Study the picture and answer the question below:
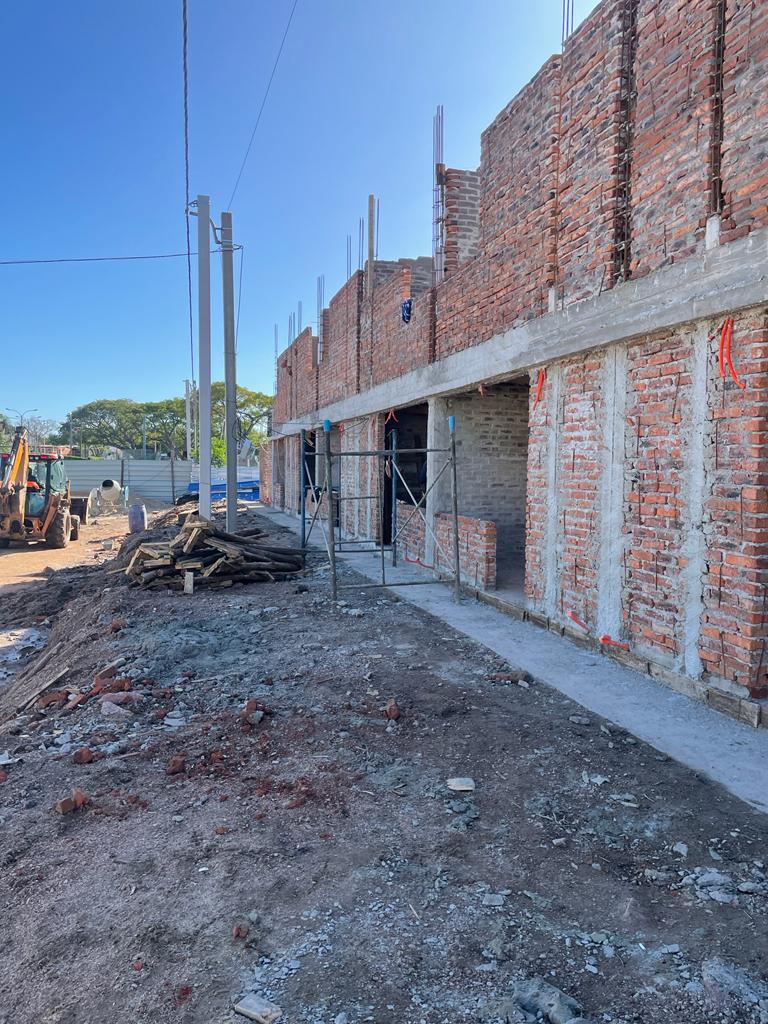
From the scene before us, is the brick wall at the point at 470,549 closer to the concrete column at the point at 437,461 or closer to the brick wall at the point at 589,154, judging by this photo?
the concrete column at the point at 437,461

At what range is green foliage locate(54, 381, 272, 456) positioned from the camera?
175 feet

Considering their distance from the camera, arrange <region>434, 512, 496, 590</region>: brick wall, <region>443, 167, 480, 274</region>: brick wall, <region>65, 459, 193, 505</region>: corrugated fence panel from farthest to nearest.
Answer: <region>65, 459, 193, 505</region>: corrugated fence panel → <region>443, 167, 480, 274</region>: brick wall → <region>434, 512, 496, 590</region>: brick wall

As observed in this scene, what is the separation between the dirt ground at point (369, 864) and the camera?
2238 mm

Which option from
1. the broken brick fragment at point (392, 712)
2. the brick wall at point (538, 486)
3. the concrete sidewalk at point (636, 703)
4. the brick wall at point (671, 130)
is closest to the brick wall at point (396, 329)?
the brick wall at point (538, 486)

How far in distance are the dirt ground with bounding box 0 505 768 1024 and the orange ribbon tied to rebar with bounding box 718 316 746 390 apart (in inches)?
97.5

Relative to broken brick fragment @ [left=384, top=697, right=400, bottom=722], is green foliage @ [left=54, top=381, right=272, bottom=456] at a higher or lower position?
higher

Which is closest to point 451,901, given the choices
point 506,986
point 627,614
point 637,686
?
A: point 506,986

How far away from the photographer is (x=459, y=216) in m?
9.34

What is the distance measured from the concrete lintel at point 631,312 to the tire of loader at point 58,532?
499 inches

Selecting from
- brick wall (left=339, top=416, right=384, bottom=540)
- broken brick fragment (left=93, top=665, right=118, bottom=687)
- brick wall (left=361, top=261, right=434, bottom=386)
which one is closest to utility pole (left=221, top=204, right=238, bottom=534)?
brick wall (left=339, top=416, right=384, bottom=540)

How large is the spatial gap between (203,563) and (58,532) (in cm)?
984

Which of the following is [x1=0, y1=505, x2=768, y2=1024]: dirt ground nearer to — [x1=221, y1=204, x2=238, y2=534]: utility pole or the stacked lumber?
the stacked lumber

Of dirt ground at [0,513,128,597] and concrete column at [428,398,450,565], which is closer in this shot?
concrete column at [428,398,450,565]

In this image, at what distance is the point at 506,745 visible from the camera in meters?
4.11
